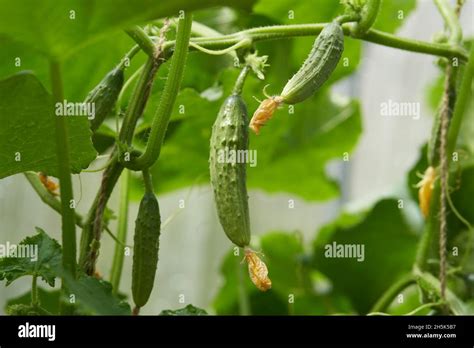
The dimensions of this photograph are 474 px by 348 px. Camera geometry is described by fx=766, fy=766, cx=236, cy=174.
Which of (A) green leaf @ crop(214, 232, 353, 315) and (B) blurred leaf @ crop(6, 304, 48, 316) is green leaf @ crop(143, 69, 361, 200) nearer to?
(A) green leaf @ crop(214, 232, 353, 315)

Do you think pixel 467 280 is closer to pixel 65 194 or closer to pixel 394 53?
pixel 65 194

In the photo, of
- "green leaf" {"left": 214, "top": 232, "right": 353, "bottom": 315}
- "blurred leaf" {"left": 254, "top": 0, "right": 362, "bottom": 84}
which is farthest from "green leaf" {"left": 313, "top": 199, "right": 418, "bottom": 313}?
"blurred leaf" {"left": 254, "top": 0, "right": 362, "bottom": 84}

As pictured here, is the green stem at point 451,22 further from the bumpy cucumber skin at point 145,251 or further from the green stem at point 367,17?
the bumpy cucumber skin at point 145,251

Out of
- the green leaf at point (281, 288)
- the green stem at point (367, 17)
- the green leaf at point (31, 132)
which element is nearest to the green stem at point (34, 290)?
the green leaf at point (31, 132)

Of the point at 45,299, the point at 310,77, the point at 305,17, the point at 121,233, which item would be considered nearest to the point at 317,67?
the point at 310,77

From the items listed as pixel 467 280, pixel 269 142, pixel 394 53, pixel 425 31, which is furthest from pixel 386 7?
pixel 394 53
